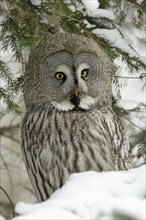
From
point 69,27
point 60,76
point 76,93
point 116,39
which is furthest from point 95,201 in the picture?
point 69,27

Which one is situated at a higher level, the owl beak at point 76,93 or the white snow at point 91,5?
the white snow at point 91,5

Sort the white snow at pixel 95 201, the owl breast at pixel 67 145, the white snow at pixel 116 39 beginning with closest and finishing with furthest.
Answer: the white snow at pixel 95 201 < the owl breast at pixel 67 145 < the white snow at pixel 116 39

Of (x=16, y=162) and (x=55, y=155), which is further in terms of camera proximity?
(x=16, y=162)

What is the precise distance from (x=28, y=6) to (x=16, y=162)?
3.16 meters

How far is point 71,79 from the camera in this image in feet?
12.7

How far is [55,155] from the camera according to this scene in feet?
12.3

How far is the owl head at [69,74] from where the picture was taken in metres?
3.93

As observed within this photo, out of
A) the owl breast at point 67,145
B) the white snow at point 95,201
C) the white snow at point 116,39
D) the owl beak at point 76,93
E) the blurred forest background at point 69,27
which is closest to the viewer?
the white snow at point 95,201

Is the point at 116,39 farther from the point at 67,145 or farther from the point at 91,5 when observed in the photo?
the point at 67,145

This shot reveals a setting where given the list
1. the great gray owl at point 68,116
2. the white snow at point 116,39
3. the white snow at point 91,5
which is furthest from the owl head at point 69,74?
the white snow at point 91,5

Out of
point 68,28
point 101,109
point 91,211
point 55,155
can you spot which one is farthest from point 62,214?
point 68,28

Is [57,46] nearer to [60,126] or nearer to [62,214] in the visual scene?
[60,126]

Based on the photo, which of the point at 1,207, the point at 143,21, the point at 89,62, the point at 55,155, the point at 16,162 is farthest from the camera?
the point at 16,162

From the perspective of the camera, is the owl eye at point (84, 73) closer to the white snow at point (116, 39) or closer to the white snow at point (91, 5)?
the white snow at point (116, 39)
